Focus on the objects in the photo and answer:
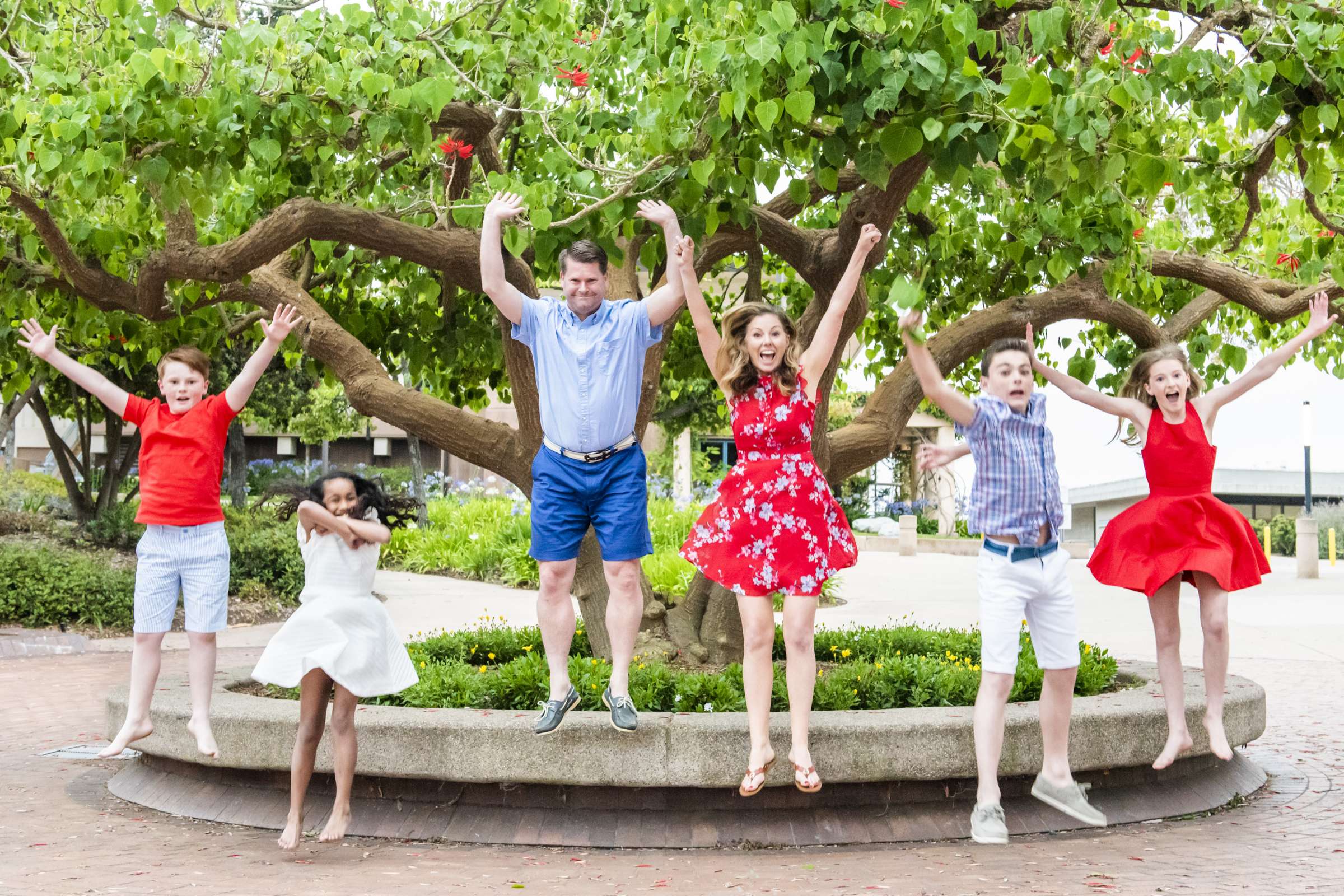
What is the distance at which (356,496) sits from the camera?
4.93 m

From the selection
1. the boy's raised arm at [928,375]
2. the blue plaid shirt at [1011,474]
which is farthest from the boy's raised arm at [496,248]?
the blue plaid shirt at [1011,474]

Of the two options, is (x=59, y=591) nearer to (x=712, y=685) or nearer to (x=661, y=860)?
(x=712, y=685)

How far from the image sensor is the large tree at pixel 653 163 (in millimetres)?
4551

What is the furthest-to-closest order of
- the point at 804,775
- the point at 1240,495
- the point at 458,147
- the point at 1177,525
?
the point at 1240,495, the point at 458,147, the point at 1177,525, the point at 804,775

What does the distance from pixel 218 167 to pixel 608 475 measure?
232 cm

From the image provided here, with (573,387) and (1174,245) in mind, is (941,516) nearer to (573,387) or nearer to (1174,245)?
(1174,245)

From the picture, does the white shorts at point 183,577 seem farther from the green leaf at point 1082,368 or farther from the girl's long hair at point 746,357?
the green leaf at point 1082,368

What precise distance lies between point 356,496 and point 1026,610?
104 inches

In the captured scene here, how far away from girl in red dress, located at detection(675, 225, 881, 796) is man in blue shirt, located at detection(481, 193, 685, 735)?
0.26 metres

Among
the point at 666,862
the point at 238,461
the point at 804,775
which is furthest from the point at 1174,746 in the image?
the point at 238,461

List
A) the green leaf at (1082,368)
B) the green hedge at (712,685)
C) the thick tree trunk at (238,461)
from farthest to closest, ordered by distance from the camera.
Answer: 1. the thick tree trunk at (238,461)
2. the green leaf at (1082,368)
3. the green hedge at (712,685)

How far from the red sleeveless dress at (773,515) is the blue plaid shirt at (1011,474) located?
540 millimetres

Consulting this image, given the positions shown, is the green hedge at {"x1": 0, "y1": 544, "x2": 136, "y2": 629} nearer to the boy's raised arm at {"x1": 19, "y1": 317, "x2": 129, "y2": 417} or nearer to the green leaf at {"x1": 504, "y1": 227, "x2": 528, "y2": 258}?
the boy's raised arm at {"x1": 19, "y1": 317, "x2": 129, "y2": 417}

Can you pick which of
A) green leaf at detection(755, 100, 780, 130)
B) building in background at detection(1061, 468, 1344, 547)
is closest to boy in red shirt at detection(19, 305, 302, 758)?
green leaf at detection(755, 100, 780, 130)
